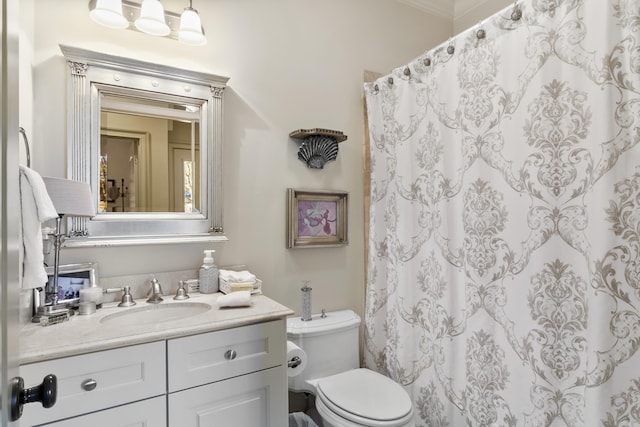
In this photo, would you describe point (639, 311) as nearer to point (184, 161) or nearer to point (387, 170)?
point (387, 170)

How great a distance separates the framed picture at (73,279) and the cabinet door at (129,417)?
50 cm

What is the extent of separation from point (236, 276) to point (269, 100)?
935 mm

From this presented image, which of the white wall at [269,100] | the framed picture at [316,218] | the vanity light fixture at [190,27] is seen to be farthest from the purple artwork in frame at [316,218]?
the vanity light fixture at [190,27]

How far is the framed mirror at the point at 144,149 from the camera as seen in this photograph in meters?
1.43

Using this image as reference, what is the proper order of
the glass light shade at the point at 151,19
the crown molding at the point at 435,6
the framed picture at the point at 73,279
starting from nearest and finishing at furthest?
the framed picture at the point at 73,279 < the glass light shade at the point at 151,19 < the crown molding at the point at 435,6

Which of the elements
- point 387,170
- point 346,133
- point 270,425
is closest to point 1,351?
point 270,425

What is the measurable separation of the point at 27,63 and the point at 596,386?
7.30 ft

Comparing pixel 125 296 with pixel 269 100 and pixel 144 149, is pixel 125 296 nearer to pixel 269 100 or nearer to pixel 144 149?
pixel 144 149

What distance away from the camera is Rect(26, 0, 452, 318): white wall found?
4.68 ft

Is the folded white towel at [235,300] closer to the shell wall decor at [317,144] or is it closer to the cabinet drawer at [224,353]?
the cabinet drawer at [224,353]

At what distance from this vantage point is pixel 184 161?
1658mm

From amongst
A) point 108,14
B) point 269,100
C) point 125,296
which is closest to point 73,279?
point 125,296

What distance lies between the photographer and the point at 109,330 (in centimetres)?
112

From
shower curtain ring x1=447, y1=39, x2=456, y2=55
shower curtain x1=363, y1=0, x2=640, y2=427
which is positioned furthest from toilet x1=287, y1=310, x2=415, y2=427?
shower curtain ring x1=447, y1=39, x2=456, y2=55
